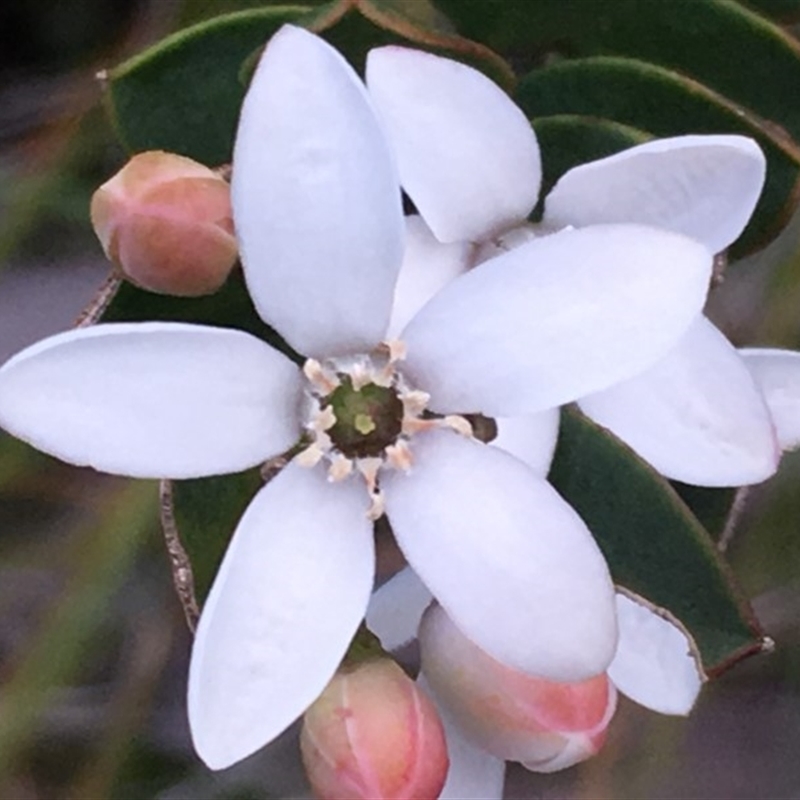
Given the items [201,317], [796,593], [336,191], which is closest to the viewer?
[336,191]

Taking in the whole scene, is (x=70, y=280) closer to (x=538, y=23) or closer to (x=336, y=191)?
(x=538, y=23)

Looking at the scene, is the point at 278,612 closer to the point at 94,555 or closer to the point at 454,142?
the point at 454,142

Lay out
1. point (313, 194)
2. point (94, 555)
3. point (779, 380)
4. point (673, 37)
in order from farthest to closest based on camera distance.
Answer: point (94, 555) → point (673, 37) → point (779, 380) → point (313, 194)

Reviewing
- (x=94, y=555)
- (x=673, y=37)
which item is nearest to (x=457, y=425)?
(x=673, y=37)

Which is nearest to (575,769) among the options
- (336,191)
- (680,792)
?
(680,792)

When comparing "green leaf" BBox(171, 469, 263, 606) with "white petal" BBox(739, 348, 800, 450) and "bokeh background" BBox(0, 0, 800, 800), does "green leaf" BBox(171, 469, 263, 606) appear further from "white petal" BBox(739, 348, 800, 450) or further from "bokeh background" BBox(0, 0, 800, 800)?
"bokeh background" BBox(0, 0, 800, 800)

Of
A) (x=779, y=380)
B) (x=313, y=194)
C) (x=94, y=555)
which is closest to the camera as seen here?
(x=313, y=194)

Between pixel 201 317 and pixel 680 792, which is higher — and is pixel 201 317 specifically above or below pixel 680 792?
above

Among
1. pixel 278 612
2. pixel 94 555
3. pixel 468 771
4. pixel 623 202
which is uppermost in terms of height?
pixel 623 202
